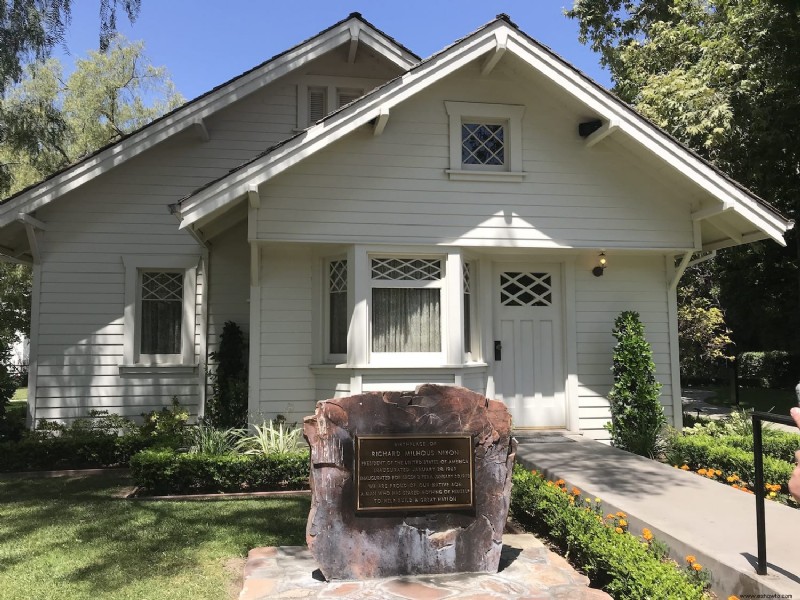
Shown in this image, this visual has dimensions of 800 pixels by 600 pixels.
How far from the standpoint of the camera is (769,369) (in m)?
26.1

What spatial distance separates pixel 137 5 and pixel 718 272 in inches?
925

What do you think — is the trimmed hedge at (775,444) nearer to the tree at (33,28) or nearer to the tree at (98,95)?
the tree at (33,28)

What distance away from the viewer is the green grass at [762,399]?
61.7 feet

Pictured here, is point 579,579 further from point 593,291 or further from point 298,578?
point 593,291

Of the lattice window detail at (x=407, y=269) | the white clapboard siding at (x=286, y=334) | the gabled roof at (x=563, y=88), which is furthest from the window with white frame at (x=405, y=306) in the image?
the gabled roof at (x=563, y=88)

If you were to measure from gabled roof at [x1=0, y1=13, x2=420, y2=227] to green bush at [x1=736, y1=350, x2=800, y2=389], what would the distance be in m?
23.1

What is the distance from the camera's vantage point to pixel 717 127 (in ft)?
42.2

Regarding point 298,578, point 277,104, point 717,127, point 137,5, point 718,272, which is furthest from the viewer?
point 718,272

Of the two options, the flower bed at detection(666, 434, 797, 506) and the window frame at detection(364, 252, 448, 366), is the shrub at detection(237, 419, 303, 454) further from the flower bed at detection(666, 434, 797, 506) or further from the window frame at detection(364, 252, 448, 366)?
the flower bed at detection(666, 434, 797, 506)

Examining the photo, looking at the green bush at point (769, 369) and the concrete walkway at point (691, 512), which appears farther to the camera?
the green bush at point (769, 369)

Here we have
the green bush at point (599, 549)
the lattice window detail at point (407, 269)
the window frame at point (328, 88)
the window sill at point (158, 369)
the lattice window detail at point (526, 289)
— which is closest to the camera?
the green bush at point (599, 549)

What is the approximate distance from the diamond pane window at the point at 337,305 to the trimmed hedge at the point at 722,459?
5.10 m

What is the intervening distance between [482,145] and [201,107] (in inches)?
185

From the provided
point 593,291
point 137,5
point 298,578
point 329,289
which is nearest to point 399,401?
point 298,578
